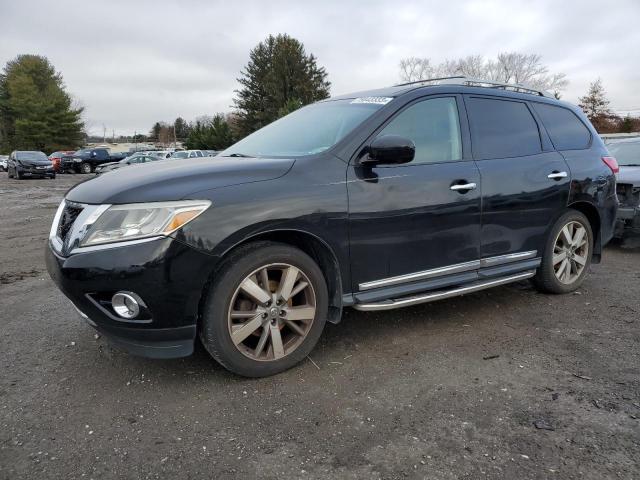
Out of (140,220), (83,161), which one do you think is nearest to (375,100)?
(140,220)

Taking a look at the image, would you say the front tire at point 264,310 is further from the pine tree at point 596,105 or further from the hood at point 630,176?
the pine tree at point 596,105

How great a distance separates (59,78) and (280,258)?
68688 mm

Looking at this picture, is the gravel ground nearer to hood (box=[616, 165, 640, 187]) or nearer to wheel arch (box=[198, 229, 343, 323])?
wheel arch (box=[198, 229, 343, 323])

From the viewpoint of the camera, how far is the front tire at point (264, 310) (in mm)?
2678

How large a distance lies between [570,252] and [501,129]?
1.42 meters

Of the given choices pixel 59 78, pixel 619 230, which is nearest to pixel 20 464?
pixel 619 230

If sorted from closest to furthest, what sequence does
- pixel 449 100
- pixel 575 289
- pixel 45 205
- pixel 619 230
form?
pixel 449 100 < pixel 575 289 < pixel 619 230 < pixel 45 205

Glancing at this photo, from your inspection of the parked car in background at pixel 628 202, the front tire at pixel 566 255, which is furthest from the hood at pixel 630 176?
the front tire at pixel 566 255

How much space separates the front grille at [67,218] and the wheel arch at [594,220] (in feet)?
13.4

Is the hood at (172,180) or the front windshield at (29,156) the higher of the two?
the front windshield at (29,156)

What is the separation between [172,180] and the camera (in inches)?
106

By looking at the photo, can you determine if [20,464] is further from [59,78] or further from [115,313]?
[59,78]

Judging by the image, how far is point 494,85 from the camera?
4.03 m

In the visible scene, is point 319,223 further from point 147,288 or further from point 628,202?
point 628,202
